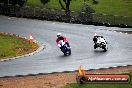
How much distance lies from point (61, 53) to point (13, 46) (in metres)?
4.38

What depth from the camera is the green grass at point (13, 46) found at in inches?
1179

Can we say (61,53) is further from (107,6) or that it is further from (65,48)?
(107,6)

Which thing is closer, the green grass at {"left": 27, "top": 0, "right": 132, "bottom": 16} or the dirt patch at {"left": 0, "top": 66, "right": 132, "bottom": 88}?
the dirt patch at {"left": 0, "top": 66, "right": 132, "bottom": 88}

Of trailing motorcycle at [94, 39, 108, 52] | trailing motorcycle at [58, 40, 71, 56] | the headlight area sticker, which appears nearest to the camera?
the headlight area sticker

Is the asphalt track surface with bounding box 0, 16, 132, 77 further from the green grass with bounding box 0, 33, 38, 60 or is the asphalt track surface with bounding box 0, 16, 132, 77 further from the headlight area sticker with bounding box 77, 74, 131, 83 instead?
the headlight area sticker with bounding box 77, 74, 131, 83

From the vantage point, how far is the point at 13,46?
32.5 m

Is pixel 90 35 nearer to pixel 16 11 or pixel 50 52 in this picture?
pixel 50 52

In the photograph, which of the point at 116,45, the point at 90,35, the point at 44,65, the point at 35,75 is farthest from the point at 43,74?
the point at 90,35

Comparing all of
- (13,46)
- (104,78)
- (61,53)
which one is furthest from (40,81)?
(13,46)

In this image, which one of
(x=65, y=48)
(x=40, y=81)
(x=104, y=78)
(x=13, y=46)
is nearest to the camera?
(x=104, y=78)

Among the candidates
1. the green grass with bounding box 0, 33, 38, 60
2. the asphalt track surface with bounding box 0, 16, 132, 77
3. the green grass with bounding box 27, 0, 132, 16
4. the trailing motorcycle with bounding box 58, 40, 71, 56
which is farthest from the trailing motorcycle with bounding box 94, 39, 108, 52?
the green grass with bounding box 27, 0, 132, 16

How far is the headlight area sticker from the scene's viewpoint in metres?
21.4

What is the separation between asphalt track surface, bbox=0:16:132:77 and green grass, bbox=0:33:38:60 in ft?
4.19

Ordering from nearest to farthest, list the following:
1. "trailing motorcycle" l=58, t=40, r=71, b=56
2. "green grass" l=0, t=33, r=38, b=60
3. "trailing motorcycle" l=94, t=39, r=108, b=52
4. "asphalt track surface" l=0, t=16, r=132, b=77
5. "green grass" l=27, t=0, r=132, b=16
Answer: "asphalt track surface" l=0, t=16, r=132, b=77 < "trailing motorcycle" l=58, t=40, r=71, b=56 < "green grass" l=0, t=33, r=38, b=60 < "trailing motorcycle" l=94, t=39, r=108, b=52 < "green grass" l=27, t=0, r=132, b=16
